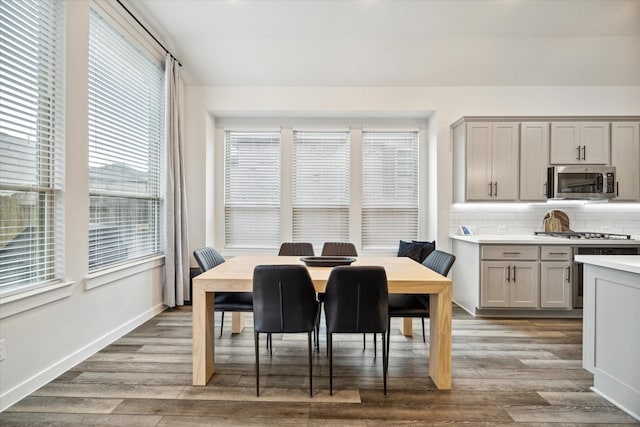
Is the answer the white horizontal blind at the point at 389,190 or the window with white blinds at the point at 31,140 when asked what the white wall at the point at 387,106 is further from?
the window with white blinds at the point at 31,140

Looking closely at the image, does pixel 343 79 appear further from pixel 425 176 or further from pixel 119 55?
pixel 119 55

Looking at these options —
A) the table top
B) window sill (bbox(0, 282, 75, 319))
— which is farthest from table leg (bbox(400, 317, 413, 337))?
window sill (bbox(0, 282, 75, 319))

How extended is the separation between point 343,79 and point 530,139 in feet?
8.07

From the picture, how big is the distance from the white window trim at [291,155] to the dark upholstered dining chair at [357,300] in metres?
2.80

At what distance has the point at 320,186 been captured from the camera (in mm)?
5102

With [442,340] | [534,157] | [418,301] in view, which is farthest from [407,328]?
[534,157]

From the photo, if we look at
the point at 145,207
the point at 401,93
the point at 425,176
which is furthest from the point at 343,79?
the point at 145,207

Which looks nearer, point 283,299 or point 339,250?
point 283,299

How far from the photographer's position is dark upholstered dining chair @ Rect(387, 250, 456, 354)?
2658 millimetres

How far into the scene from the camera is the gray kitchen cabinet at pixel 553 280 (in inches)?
155

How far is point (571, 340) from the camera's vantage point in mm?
3311

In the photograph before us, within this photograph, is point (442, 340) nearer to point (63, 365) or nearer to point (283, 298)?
point (283, 298)

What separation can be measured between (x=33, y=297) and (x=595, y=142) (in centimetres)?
577

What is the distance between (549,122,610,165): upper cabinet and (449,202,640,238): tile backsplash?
0.66m
